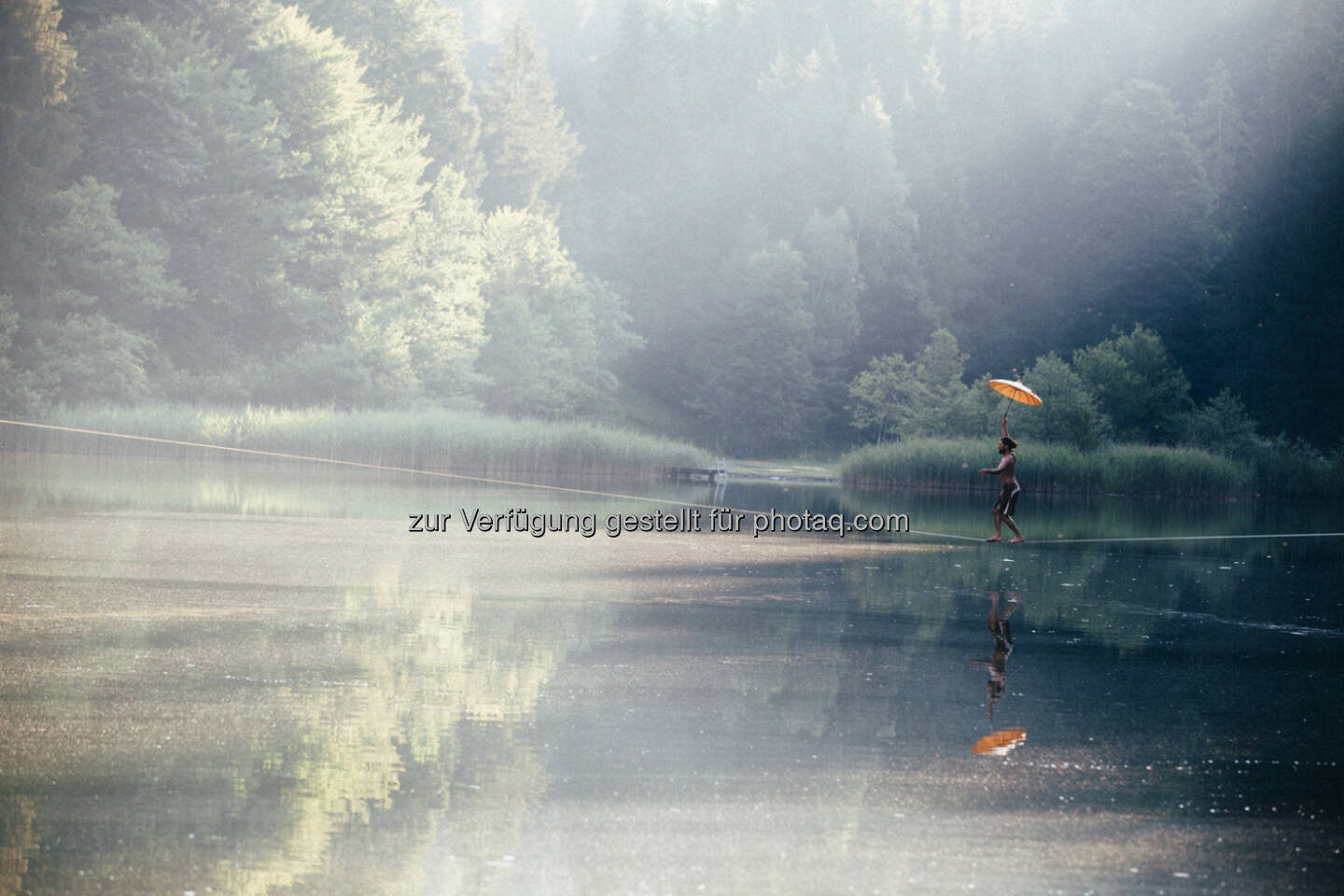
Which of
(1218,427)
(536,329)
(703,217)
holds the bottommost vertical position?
(1218,427)

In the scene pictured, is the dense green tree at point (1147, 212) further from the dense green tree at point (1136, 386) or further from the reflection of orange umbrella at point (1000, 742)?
the reflection of orange umbrella at point (1000, 742)

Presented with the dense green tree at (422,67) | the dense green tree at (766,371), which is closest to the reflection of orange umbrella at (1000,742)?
the dense green tree at (422,67)

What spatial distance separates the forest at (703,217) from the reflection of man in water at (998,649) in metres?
29.9

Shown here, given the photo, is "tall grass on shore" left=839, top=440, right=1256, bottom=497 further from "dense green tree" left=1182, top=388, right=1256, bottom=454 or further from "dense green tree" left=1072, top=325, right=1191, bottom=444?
"dense green tree" left=1182, top=388, right=1256, bottom=454

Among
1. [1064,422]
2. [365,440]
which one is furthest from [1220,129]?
[365,440]

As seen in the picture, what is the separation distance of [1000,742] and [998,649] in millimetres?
3140

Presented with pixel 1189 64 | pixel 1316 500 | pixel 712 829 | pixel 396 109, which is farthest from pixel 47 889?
pixel 1189 64

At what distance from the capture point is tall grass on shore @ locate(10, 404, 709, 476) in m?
35.3

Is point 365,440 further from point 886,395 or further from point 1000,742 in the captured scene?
point 886,395

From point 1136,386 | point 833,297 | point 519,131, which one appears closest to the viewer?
point 1136,386

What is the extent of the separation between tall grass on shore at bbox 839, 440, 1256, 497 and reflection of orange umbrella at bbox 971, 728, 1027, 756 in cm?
3067

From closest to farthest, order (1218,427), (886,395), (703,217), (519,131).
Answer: (1218,427) < (886,395) < (519,131) < (703,217)

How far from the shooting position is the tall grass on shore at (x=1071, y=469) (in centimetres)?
3866

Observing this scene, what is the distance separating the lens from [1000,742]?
23.9ft
